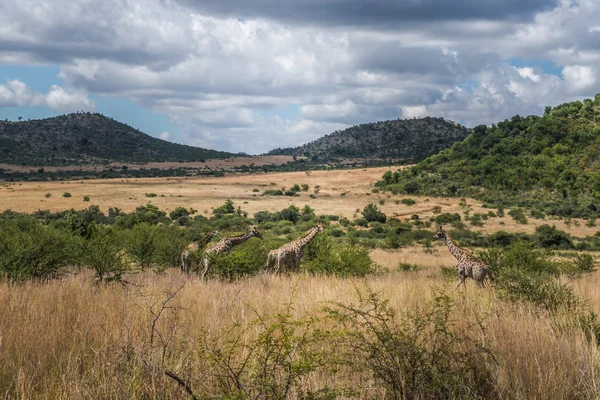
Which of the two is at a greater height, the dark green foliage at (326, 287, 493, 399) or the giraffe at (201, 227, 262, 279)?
the dark green foliage at (326, 287, 493, 399)

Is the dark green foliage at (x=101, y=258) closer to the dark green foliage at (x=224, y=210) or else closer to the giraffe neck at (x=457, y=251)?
the giraffe neck at (x=457, y=251)

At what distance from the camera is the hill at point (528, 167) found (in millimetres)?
62594

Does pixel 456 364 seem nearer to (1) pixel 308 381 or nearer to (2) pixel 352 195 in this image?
(1) pixel 308 381

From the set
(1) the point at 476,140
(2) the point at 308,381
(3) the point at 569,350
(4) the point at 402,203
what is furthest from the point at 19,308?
(1) the point at 476,140

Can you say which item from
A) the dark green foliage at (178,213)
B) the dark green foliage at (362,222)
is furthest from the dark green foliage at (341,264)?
the dark green foliage at (178,213)

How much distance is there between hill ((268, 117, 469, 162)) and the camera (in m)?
159

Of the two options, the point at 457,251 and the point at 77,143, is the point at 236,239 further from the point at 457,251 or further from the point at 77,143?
the point at 77,143

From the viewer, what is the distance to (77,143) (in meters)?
149

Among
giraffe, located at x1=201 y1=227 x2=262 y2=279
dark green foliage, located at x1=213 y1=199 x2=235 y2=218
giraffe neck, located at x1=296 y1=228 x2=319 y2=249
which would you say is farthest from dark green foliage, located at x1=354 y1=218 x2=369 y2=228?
giraffe, located at x1=201 y1=227 x2=262 y2=279

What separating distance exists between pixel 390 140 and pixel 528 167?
102 meters

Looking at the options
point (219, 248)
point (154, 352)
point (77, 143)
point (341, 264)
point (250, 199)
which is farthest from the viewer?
point (77, 143)

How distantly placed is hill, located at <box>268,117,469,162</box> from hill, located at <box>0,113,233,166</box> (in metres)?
44.5

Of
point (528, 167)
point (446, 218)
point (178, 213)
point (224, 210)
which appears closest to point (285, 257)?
point (178, 213)

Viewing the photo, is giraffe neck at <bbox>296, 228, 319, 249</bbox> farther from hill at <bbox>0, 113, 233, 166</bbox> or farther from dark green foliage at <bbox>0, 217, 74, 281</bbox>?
hill at <bbox>0, 113, 233, 166</bbox>
